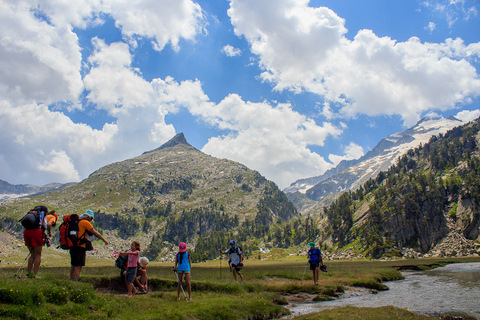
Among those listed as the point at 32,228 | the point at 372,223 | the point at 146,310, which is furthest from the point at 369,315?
the point at 372,223

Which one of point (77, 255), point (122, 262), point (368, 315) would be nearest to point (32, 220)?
point (77, 255)

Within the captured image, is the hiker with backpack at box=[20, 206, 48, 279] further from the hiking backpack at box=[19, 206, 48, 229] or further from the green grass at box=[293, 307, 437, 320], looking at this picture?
the green grass at box=[293, 307, 437, 320]

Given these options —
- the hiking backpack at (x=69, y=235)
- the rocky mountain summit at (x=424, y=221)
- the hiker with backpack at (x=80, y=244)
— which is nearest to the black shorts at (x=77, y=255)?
the hiker with backpack at (x=80, y=244)

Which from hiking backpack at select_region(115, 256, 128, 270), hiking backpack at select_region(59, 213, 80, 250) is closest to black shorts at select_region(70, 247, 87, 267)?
hiking backpack at select_region(59, 213, 80, 250)

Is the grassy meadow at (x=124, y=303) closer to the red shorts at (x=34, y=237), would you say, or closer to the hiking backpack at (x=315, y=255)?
the red shorts at (x=34, y=237)

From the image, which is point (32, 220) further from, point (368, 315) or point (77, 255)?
point (368, 315)

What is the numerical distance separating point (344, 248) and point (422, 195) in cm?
5423

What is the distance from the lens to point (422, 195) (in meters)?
154

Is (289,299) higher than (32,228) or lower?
lower

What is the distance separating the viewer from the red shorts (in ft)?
49.5

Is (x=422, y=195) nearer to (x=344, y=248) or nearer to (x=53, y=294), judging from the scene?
(x=344, y=248)

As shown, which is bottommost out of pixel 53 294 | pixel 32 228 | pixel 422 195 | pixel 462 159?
pixel 53 294

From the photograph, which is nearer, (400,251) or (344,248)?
(400,251)

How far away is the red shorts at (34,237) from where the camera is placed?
595 inches
